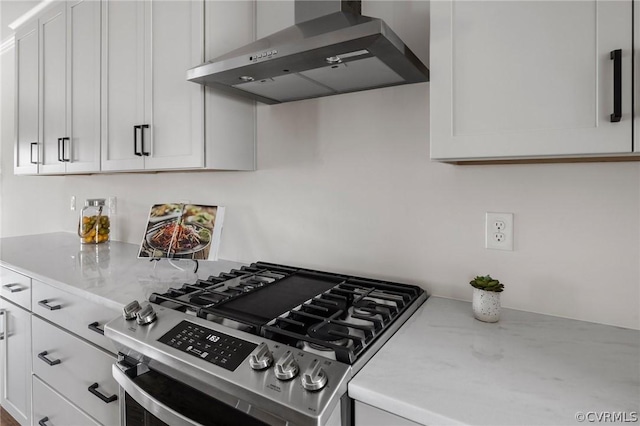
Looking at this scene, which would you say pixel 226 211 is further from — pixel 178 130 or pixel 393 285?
pixel 393 285

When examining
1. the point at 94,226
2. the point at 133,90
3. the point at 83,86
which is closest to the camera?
the point at 133,90

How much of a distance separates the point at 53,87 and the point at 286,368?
2646mm

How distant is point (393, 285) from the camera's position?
1314 mm

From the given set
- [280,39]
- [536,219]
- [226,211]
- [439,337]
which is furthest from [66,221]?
[536,219]

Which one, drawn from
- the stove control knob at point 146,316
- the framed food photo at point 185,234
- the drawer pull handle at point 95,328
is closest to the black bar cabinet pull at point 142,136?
the framed food photo at point 185,234

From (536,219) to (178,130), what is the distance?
4.93ft

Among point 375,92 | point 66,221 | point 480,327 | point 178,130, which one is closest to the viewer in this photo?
point 480,327

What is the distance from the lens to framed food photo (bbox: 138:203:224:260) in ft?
5.36

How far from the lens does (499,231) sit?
47.7 inches

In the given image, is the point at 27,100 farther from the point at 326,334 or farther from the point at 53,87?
the point at 326,334

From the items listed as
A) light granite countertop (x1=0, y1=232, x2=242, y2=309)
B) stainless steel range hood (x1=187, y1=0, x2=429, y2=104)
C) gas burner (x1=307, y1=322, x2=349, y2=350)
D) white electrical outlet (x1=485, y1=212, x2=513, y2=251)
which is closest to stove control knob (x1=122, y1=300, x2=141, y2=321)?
light granite countertop (x1=0, y1=232, x2=242, y2=309)

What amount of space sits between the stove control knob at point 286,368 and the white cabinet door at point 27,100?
2.70 meters

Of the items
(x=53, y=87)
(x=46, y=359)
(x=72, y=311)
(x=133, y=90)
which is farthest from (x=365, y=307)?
(x=53, y=87)

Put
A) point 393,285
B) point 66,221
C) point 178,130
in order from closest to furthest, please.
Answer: point 393,285
point 178,130
point 66,221
